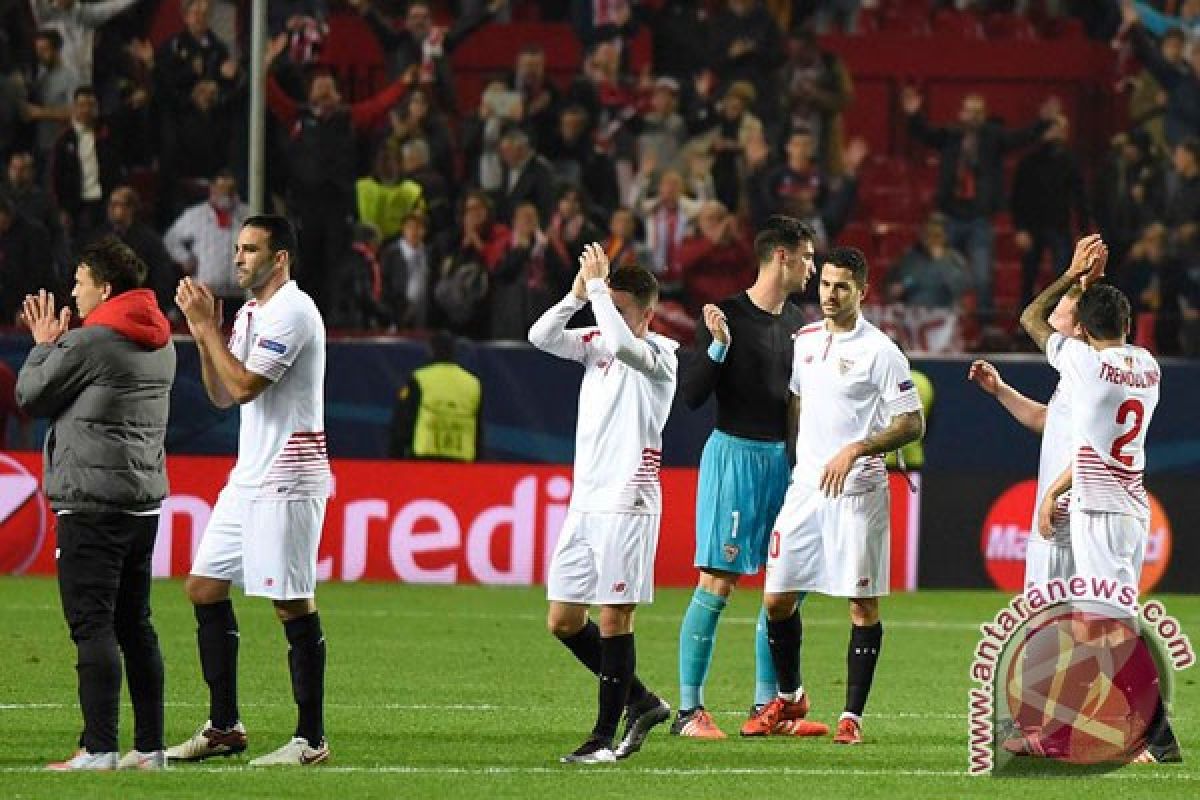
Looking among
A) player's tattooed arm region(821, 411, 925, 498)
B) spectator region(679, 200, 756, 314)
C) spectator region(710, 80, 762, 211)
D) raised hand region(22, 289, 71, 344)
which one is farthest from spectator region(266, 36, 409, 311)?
raised hand region(22, 289, 71, 344)

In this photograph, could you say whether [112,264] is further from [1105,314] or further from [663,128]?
[663,128]

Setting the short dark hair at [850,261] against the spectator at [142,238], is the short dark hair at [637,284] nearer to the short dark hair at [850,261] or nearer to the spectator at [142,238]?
the short dark hair at [850,261]

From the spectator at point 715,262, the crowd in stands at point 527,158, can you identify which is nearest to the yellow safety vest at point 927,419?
the crowd in stands at point 527,158

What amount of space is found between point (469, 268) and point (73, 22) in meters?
3.96

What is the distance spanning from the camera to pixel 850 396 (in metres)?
10.8

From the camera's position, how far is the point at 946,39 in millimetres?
25422

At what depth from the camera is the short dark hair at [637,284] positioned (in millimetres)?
10250

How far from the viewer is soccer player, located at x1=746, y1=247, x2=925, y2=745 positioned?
35.1 feet

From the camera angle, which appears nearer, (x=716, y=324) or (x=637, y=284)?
(x=637, y=284)

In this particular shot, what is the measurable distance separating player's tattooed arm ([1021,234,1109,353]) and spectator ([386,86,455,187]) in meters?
11.1

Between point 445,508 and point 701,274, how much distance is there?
11.0 feet

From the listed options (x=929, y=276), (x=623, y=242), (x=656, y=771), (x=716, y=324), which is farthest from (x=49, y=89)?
(x=656, y=771)

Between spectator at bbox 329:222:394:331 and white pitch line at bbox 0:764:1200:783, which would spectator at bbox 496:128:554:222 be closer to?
spectator at bbox 329:222:394:331

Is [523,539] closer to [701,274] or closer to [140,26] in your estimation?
[701,274]
